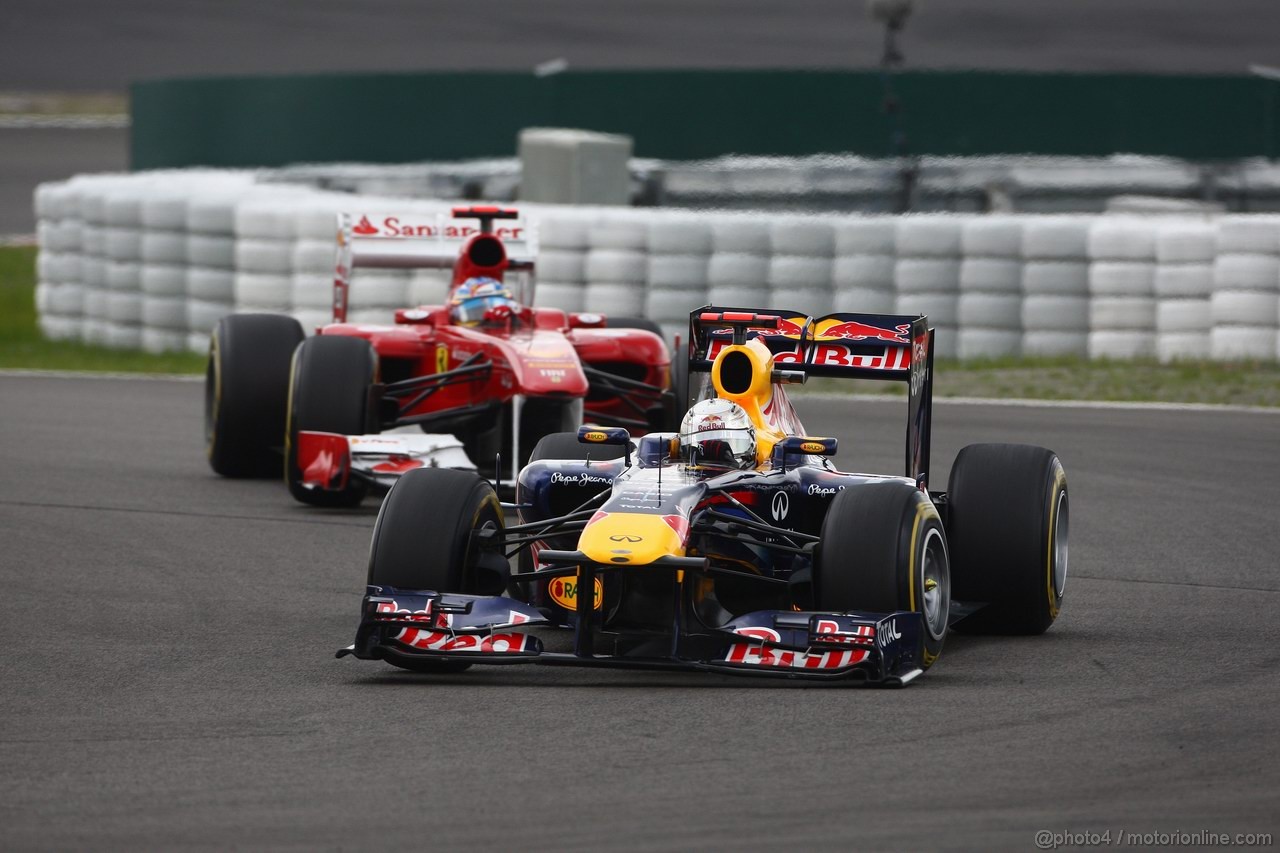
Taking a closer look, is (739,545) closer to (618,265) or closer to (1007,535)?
(1007,535)

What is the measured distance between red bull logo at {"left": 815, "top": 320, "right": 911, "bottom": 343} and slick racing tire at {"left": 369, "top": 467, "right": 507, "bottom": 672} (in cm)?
185

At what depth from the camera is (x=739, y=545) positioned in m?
8.40

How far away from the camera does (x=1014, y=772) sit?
6496mm

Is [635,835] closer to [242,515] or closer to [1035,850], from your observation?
[1035,850]

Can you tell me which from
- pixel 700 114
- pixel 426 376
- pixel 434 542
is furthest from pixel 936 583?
pixel 700 114

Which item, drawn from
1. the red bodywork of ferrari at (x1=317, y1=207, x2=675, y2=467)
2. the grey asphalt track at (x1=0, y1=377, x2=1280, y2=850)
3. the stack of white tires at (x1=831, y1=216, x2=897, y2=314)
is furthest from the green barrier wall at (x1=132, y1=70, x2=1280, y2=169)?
the grey asphalt track at (x1=0, y1=377, x2=1280, y2=850)

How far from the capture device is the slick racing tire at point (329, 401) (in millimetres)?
12695

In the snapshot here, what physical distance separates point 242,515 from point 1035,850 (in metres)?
7.57

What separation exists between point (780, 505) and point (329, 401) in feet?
15.7

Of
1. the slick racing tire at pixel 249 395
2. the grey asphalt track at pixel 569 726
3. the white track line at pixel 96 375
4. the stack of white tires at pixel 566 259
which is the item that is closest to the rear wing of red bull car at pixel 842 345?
the grey asphalt track at pixel 569 726

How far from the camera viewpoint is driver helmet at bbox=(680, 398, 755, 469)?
866 centimetres

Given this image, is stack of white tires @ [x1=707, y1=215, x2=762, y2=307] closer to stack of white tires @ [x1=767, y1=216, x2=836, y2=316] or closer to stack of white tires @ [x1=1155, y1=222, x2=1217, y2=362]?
stack of white tires @ [x1=767, y1=216, x2=836, y2=316]

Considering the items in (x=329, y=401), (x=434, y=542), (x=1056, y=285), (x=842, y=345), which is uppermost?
(x=1056, y=285)

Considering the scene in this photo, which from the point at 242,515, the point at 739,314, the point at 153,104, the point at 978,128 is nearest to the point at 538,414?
the point at 242,515
